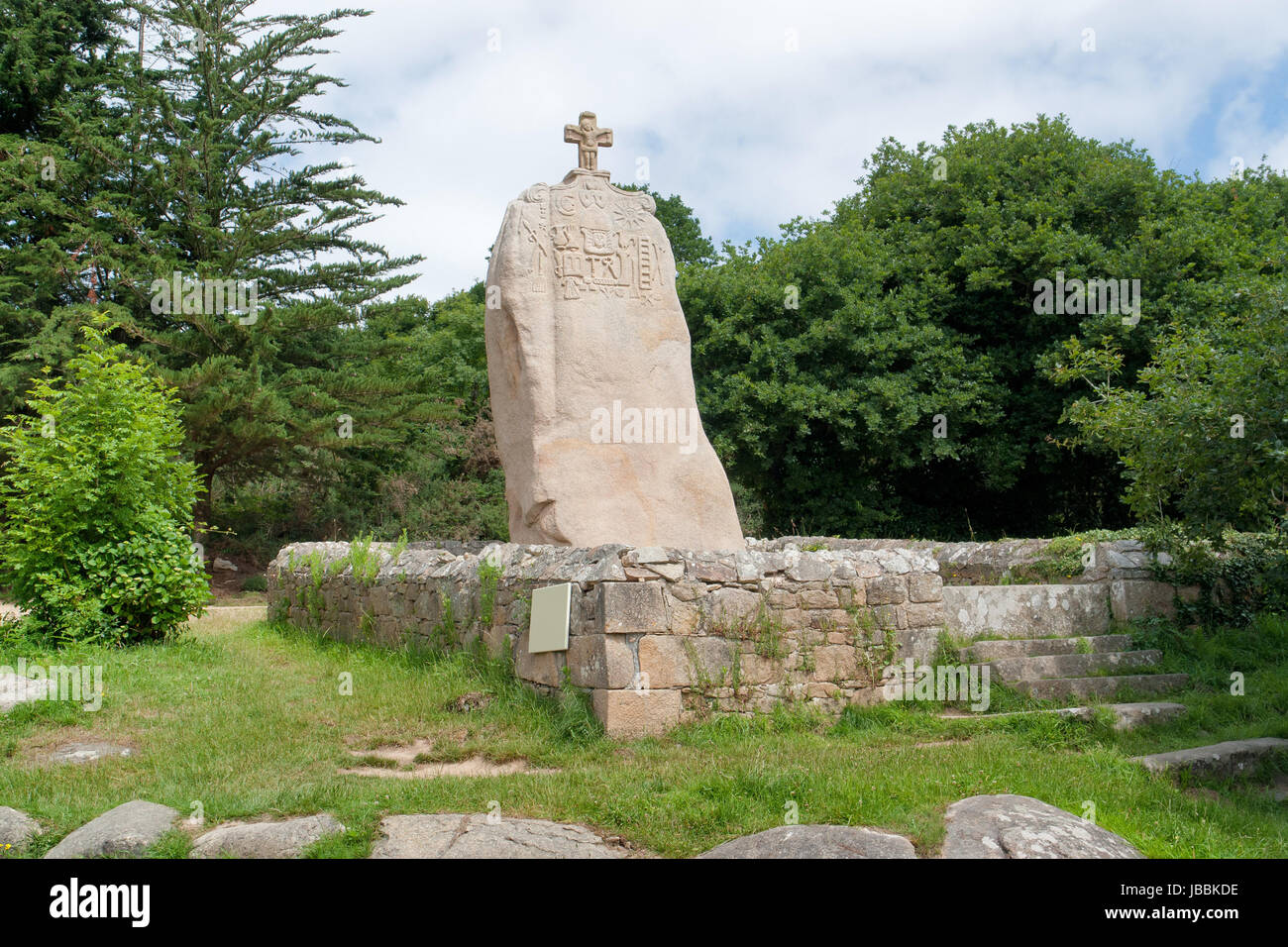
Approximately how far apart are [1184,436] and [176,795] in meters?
7.66

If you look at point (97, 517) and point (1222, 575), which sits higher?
point (97, 517)

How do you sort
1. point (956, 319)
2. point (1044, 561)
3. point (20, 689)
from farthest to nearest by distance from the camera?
point (956, 319), point (1044, 561), point (20, 689)

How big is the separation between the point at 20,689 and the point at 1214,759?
26.9 ft

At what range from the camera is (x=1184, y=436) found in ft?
26.2

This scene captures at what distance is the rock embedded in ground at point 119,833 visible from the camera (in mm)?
4391

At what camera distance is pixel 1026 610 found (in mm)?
8867

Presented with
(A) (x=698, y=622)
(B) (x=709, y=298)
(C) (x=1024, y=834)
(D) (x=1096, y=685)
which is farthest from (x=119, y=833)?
(B) (x=709, y=298)

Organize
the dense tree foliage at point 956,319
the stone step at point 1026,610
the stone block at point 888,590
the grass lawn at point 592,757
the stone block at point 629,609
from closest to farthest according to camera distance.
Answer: the grass lawn at point 592,757
the stone block at point 629,609
the stone block at point 888,590
the stone step at point 1026,610
the dense tree foliage at point 956,319

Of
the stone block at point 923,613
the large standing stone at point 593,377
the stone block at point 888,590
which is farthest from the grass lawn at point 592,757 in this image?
the large standing stone at point 593,377

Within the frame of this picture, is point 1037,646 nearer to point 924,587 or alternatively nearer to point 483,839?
point 924,587

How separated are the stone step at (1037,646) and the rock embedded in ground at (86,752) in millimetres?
6132

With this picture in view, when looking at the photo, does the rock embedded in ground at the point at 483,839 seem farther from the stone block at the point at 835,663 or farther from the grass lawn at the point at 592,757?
the stone block at the point at 835,663

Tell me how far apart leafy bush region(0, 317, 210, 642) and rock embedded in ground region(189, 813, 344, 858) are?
16.9ft
